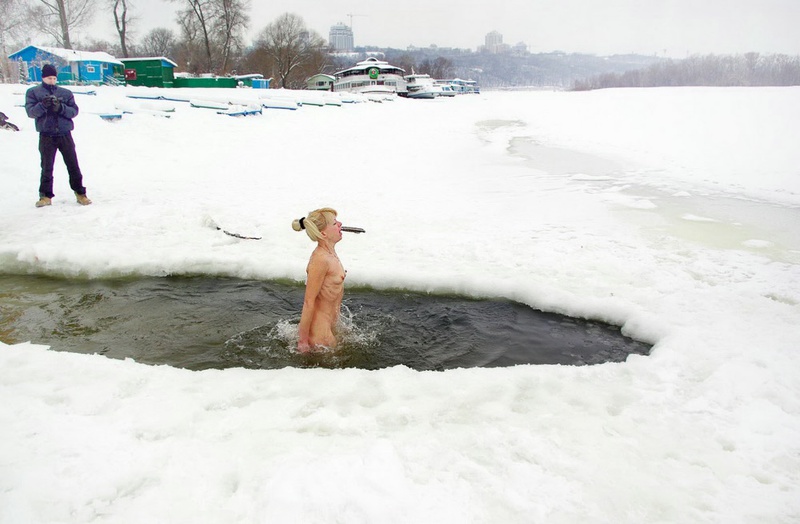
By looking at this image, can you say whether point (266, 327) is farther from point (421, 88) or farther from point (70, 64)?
point (421, 88)

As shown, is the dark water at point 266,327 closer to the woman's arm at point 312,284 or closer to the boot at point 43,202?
the woman's arm at point 312,284

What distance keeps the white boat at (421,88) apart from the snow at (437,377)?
168 feet

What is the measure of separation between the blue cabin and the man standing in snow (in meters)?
26.9

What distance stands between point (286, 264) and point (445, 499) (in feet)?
14.8

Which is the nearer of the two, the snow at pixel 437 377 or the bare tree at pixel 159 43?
the snow at pixel 437 377

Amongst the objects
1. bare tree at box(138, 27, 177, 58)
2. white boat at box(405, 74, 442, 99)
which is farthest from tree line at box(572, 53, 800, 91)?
bare tree at box(138, 27, 177, 58)

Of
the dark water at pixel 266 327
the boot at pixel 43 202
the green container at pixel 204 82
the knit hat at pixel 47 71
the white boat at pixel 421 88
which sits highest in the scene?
the white boat at pixel 421 88

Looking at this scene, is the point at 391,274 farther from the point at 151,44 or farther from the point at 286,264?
the point at 151,44

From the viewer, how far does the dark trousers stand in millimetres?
8422

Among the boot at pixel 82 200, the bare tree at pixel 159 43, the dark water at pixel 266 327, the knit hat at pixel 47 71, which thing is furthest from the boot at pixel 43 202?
the bare tree at pixel 159 43

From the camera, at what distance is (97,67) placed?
111ft

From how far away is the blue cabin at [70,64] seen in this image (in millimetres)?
30875

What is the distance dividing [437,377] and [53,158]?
27.0 ft

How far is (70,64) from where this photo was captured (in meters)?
32.6
